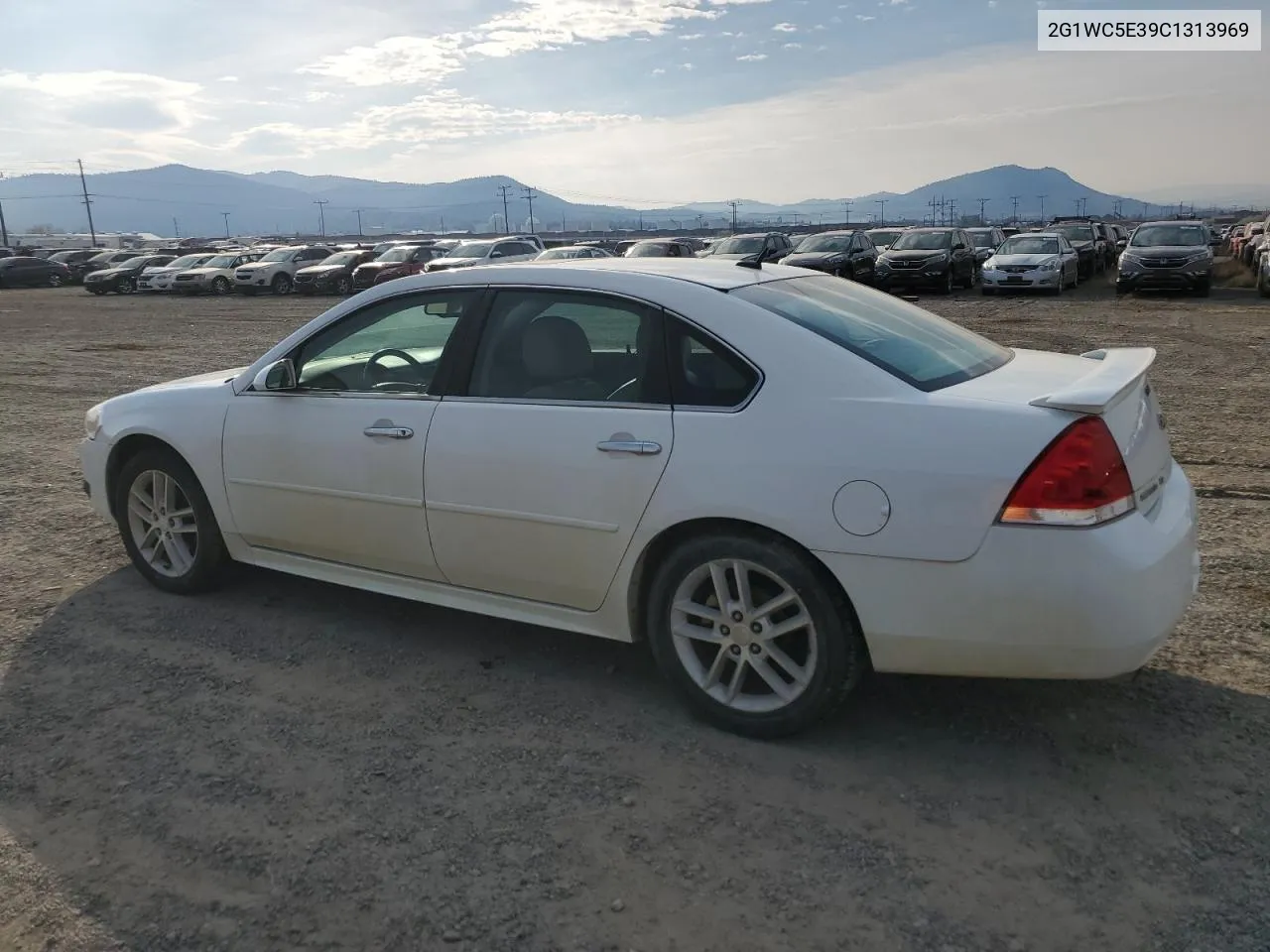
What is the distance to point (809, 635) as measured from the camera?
3.33 m

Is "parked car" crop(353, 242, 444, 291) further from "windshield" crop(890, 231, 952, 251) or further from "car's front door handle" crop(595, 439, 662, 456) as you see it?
"car's front door handle" crop(595, 439, 662, 456)

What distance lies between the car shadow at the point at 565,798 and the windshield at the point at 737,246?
74.3ft

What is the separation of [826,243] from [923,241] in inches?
98.7

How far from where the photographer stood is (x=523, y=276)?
13.4ft

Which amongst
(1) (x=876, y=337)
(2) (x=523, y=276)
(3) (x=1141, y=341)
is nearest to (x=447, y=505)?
(2) (x=523, y=276)

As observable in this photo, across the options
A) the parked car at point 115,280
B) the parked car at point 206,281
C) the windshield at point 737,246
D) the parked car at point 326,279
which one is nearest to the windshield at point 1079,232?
the windshield at point 737,246

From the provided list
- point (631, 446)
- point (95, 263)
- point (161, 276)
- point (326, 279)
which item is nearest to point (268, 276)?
point (326, 279)

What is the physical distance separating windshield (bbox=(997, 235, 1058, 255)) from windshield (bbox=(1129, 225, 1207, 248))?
195cm

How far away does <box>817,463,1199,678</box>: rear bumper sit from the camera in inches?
115

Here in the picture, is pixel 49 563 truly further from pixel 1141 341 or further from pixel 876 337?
pixel 1141 341

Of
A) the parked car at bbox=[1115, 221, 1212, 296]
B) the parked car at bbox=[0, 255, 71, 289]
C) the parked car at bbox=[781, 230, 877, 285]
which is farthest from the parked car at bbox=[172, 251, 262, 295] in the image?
the parked car at bbox=[1115, 221, 1212, 296]

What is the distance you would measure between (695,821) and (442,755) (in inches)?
36.6

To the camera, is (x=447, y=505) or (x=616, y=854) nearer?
(x=616, y=854)

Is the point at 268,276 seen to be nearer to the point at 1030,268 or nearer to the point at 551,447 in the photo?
the point at 1030,268
